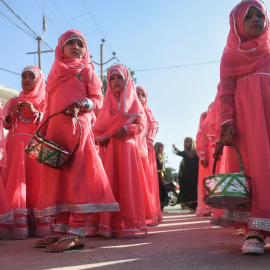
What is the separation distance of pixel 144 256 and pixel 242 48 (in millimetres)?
1864

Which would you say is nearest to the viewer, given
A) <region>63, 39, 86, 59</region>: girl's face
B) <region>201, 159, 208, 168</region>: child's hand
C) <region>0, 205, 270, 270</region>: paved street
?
<region>0, 205, 270, 270</region>: paved street

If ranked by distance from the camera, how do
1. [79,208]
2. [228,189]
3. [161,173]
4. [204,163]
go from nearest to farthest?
[228,189] → [79,208] → [204,163] → [161,173]

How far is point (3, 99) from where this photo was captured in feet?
38.1

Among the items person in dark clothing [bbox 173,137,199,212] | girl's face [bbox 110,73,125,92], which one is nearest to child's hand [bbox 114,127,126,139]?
girl's face [bbox 110,73,125,92]

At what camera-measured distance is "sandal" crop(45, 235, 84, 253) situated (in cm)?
308

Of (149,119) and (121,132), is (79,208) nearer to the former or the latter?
(121,132)

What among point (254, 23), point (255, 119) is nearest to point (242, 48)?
point (254, 23)

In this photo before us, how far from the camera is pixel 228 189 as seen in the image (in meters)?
2.67

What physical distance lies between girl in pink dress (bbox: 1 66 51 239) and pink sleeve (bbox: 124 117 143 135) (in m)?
1.22

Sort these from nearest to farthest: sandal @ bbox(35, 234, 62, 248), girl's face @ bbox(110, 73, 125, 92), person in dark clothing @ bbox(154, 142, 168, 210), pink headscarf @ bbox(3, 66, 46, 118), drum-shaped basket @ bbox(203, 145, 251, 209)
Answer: drum-shaped basket @ bbox(203, 145, 251, 209), sandal @ bbox(35, 234, 62, 248), girl's face @ bbox(110, 73, 125, 92), pink headscarf @ bbox(3, 66, 46, 118), person in dark clothing @ bbox(154, 142, 168, 210)

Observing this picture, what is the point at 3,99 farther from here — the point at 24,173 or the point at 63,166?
the point at 63,166

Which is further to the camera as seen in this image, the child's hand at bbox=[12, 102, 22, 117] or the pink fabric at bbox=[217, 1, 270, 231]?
the child's hand at bbox=[12, 102, 22, 117]

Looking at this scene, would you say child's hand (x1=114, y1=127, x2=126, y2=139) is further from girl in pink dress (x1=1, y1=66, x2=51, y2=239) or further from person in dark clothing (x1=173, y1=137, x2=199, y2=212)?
person in dark clothing (x1=173, y1=137, x2=199, y2=212)

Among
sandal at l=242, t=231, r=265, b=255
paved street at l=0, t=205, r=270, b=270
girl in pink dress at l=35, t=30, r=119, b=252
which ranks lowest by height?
paved street at l=0, t=205, r=270, b=270
